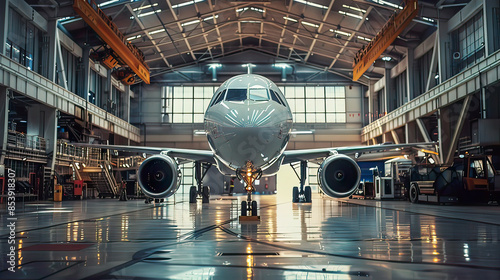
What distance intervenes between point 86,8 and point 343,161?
23.2m

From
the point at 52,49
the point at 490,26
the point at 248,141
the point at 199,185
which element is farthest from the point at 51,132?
the point at 490,26

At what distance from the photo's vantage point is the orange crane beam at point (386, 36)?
2893 cm

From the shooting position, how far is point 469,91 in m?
27.0

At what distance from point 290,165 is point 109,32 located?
21.0m

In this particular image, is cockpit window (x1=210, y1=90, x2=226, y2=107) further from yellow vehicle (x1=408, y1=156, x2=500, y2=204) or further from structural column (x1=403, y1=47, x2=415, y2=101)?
structural column (x1=403, y1=47, x2=415, y2=101)

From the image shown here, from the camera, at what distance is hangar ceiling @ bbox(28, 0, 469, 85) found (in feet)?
111

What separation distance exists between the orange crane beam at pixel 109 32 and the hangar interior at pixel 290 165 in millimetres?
171

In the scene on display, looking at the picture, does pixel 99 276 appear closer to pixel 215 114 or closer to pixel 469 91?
pixel 215 114

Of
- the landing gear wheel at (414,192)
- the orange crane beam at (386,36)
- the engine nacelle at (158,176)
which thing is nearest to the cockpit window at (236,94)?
the engine nacelle at (158,176)

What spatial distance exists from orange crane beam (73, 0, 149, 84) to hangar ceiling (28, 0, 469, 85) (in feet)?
4.80

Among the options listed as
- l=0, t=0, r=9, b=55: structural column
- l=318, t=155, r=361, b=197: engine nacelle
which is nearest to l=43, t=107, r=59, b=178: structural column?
l=0, t=0, r=9, b=55: structural column

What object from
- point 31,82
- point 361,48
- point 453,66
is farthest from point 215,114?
point 361,48

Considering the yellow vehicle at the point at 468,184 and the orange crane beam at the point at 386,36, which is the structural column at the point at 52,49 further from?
the yellow vehicle at the point at 468,184

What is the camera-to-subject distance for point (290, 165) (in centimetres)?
1886
